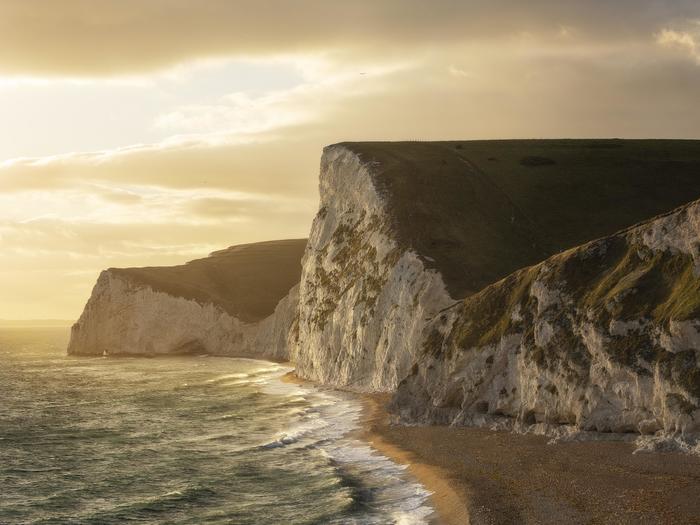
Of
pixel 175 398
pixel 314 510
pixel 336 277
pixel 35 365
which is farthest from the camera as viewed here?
pixel 35 365

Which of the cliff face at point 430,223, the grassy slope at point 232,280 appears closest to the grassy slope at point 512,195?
the cliff face at point 430,223

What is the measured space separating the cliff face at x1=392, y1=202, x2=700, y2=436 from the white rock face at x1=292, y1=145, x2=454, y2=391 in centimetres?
1436

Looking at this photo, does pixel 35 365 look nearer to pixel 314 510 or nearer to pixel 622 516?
pixel 314 510

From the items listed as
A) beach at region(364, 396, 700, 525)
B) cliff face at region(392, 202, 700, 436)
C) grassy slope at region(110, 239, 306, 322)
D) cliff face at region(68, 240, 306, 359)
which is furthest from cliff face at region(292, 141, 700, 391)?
grassy slope at region(110, 239, 306, 322)

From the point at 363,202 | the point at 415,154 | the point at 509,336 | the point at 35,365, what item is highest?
the point at 415,154

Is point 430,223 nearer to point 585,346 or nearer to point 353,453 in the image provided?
point 585,346

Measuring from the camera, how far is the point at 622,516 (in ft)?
78.7

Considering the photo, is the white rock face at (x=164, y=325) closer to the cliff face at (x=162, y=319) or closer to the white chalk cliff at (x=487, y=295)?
the cliff face at (x=162, y=319)

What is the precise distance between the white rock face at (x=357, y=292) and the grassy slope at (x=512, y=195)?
83.2 inches

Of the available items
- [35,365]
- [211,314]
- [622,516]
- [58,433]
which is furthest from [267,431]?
[211,314]

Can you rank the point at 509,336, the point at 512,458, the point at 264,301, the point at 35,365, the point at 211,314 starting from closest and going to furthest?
the point at 512,458
the point at 509,336
the point at 35,365
the point at 211,314
the point at 264,301

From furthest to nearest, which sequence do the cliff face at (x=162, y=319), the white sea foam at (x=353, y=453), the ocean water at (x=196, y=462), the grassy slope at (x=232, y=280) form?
the grassy slope at (x=232, y=280) < the cliff face at (x=162, y=319) < the ocean water at (x=196, y=462) < the white sea foam at (x=353, y=453)

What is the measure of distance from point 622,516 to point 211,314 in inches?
5351

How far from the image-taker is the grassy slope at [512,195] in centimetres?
7169
